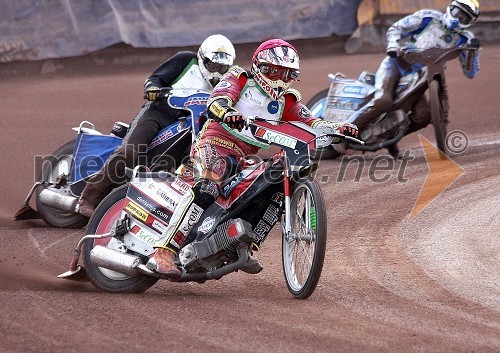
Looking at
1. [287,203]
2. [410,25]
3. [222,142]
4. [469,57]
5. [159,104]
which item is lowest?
[469,57]

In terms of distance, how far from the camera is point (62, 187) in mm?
9727

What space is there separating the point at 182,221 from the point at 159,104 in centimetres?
261

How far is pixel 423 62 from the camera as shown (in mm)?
11734

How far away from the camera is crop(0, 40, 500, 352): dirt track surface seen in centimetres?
550

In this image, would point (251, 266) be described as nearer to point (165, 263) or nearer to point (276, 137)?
point (165, 263)

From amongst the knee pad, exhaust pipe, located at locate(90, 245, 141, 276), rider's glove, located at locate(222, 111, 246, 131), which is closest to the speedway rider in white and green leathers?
exhaust pipe, located at locate(90, 245, 141, 276)

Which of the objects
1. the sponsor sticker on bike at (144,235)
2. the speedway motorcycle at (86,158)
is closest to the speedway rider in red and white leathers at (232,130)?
the sponsor sticker on bike at (144,235)

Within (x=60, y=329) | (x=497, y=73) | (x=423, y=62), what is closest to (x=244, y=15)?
(x=497, y=73)

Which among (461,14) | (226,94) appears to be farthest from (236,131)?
(461,14)

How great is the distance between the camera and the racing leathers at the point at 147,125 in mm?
8953

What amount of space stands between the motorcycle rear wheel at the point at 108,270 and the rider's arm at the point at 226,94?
1.00 m

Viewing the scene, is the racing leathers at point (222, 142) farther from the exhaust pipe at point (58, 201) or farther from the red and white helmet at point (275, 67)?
the exhaust pipe at point (58, 201)

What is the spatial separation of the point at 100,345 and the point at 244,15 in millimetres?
12090

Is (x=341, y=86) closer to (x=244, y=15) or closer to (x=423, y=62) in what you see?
(x=423, y=62)
